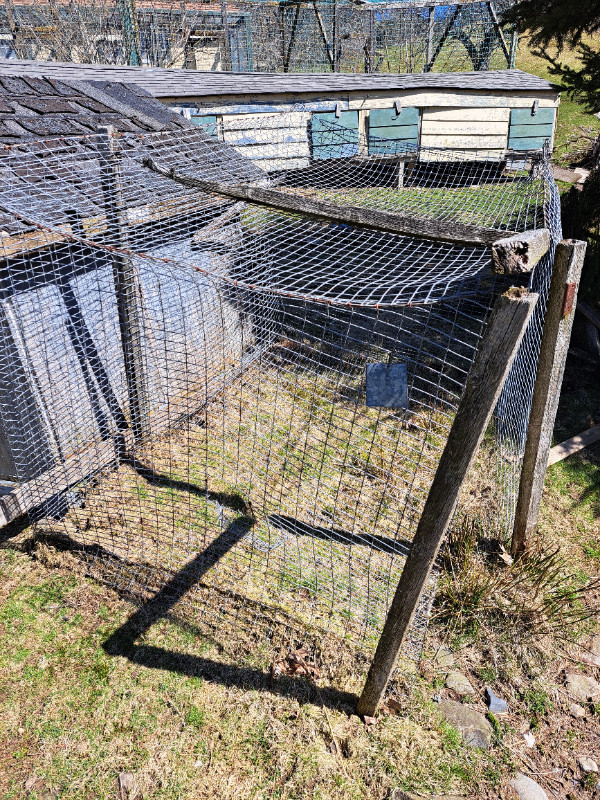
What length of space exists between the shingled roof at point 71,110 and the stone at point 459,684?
437cm

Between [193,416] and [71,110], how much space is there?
8.96 feet

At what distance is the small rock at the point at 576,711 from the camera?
311 centimetres

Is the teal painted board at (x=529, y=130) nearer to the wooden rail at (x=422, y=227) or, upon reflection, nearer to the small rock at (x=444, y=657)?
the wooden rail at (x=422, y=227)

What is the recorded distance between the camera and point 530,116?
34.6 ft

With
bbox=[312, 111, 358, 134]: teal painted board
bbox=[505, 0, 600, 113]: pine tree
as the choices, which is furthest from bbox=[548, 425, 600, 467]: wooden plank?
bbox=[312, 111, 358, 134]: teal painted board

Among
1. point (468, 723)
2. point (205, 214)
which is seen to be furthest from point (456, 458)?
point (205, 214)

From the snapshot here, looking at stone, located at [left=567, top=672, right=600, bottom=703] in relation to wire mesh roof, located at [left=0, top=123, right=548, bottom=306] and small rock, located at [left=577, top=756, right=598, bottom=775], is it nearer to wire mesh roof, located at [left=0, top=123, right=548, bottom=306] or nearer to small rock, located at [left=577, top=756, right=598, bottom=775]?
small rock, located at [left=577, top=756, right=598, bottom=775]

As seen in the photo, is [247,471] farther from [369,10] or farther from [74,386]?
[369,10]

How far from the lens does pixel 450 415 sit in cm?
547

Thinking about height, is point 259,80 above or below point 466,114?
above

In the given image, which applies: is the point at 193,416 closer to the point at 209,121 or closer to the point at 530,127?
the point at 209,121

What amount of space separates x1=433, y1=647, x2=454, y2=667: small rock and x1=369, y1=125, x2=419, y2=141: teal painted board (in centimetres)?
891

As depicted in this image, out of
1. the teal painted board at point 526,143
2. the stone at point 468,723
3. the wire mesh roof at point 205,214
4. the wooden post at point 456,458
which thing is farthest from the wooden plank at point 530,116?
the stone at point 468,723

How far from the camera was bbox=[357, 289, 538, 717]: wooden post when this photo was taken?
2.03 metres
